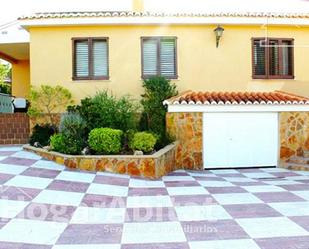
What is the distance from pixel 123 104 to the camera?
13352mm

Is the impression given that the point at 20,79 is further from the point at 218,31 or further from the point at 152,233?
the point at 152,233

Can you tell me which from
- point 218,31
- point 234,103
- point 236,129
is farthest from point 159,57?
point 236,129

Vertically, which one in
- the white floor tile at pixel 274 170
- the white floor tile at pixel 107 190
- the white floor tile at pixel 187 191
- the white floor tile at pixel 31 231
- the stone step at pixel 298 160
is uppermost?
the stone step at pixel 298 160

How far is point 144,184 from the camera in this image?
10.4m

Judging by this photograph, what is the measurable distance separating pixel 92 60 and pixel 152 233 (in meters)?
9.93

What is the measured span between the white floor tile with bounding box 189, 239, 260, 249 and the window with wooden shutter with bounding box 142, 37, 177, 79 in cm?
989

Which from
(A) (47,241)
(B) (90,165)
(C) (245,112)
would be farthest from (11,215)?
(C) (245,112)

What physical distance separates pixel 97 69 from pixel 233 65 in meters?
5.77

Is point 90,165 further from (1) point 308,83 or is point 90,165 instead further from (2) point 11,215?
(1) point 308,83

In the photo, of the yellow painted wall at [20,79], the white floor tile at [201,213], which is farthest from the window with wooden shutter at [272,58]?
the yellow painted wall at [20,79]

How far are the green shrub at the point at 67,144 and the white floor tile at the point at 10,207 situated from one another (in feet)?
13.3

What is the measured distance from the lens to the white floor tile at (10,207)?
6930 millimetres
